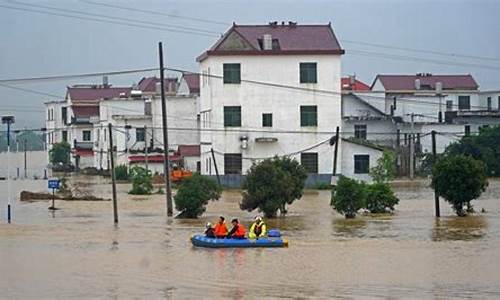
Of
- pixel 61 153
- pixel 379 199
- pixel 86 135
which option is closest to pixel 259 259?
pixel 379 199

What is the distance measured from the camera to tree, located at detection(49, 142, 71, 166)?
109438 mm

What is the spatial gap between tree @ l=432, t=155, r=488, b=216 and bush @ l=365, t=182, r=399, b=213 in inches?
131

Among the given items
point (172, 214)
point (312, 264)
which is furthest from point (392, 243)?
point (172, 214)

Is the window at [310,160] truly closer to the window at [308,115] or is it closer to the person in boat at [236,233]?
the window at [308,115]

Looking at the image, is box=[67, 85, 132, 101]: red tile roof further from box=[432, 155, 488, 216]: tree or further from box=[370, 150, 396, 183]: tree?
box=[432, 155, 488, 216]: tree

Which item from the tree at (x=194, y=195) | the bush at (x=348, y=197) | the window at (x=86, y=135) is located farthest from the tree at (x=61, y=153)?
the bush at (x=348, y=197)

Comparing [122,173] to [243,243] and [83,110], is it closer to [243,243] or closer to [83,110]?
[83,110]

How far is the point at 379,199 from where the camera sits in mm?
46844

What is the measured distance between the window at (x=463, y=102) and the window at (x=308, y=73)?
1202 inches

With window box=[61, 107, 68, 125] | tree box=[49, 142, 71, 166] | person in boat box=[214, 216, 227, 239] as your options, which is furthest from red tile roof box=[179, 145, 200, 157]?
person in boat box=[214, 216, 227, 239]

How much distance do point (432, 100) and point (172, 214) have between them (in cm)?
4946

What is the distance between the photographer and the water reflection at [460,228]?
35.7 m

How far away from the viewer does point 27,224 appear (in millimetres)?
42781

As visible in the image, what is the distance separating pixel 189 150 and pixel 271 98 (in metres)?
18.2
